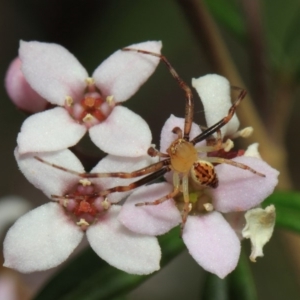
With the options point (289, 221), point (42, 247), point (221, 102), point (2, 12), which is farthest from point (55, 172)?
point (2, 12)

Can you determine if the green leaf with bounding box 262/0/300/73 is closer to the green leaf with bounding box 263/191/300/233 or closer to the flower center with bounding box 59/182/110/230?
the green leaf with bounding box 263/191/300/233

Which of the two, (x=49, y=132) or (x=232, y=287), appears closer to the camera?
(x=49, y=132)

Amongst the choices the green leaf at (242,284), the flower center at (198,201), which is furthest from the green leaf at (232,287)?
the flower center at (198,201)

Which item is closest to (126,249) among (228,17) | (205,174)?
(205,174)

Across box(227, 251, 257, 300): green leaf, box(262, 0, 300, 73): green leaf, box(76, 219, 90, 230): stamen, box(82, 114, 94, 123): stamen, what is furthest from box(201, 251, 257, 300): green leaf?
box(262, 0, 300, 73): green leaf

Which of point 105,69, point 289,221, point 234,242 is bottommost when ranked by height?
point 289,221

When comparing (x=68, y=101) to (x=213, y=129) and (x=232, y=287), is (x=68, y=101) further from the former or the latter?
(x=232, y=287)

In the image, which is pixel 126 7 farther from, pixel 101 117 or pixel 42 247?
pixel 42 247
